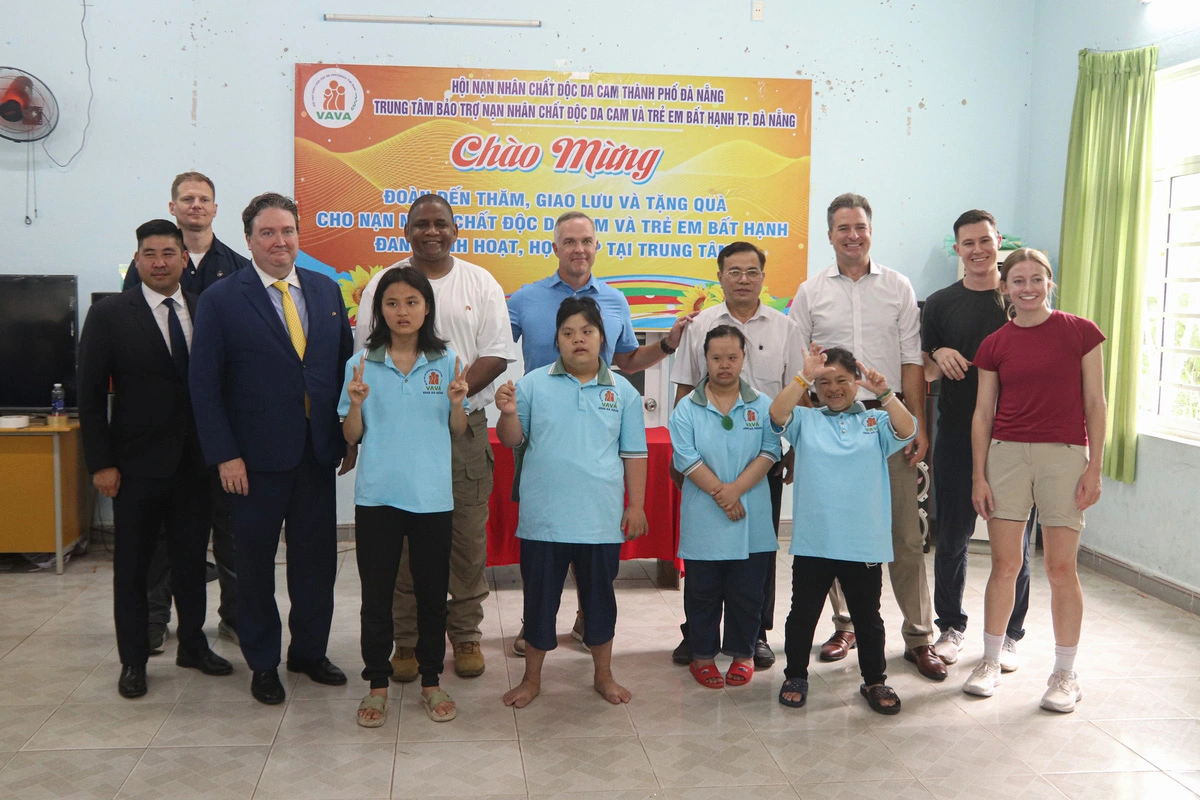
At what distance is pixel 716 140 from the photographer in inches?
211

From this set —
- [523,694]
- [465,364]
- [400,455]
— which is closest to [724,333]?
[465,364]

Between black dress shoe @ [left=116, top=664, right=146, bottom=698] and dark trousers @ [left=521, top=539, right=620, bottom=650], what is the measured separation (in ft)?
4.03

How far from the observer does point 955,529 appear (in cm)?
338

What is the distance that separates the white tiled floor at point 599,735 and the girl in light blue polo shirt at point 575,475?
1.02 feet

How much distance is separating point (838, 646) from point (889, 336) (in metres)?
1.11

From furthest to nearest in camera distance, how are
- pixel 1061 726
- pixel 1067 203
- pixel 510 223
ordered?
pixel 510 223, pixel 1067 203, pixel 1061 726

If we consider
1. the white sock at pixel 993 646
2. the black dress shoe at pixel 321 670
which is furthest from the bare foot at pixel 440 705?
the white sock at pixel 993 646

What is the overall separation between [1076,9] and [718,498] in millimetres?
3777

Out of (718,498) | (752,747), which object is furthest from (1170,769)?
(718,498)

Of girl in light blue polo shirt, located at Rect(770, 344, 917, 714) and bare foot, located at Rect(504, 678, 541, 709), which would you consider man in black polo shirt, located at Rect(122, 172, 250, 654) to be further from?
girl in light blue polo shirt, located at Rect(770, 344, 917, 714)

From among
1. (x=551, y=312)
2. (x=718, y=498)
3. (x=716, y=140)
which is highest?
(x=716, y=140)

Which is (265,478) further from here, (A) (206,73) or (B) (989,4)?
(B) (989,4)

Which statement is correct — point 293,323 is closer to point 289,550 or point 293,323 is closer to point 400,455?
point 400,455

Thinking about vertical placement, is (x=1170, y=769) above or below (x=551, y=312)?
below
